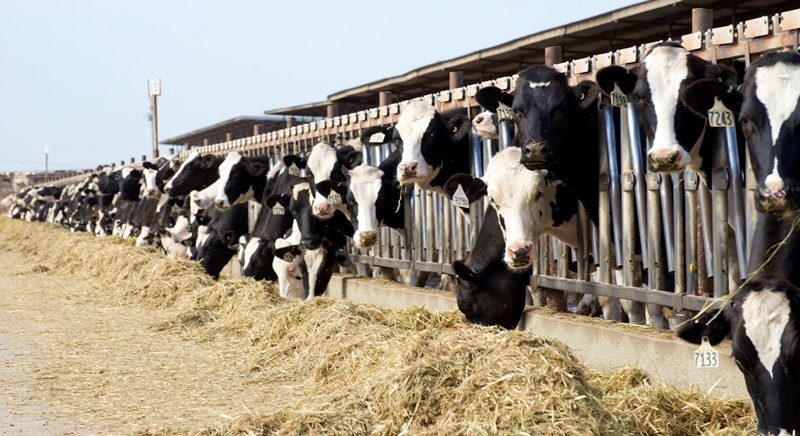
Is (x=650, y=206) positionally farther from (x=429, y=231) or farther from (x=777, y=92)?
(x=429, y=231)

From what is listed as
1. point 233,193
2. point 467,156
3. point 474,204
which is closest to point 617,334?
point 474,204

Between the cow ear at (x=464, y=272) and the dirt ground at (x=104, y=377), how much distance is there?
6.21 feet

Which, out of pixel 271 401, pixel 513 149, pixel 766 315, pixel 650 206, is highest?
pixel 513 149

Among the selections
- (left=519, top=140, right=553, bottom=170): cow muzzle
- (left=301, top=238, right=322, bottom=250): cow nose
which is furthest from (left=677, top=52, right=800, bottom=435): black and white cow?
(left=301, top=238, right=322, bottom=250): cow nose

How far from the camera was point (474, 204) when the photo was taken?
31.9ft

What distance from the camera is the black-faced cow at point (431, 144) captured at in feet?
31.6

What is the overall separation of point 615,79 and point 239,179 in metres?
9.05

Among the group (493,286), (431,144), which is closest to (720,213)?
(493,286)

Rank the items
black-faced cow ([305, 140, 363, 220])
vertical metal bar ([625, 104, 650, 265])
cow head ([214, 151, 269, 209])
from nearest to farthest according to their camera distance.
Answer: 1. vertical metal bar ([625, 104, 650, 265])
2. black-faced cow ([305, 140, 363, 220])
3. cow head ([214, 151, 269, 209])

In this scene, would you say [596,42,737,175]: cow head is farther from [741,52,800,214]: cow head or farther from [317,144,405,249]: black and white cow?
[317,144,405,249]: black and white cow

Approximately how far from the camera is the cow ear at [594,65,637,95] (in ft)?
23.2

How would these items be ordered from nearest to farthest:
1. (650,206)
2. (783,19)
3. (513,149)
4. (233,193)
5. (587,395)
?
(587,395), (783,19), (650,206), (513,149), (233,193)

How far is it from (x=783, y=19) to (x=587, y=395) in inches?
108

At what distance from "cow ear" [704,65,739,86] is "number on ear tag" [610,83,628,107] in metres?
0.74
